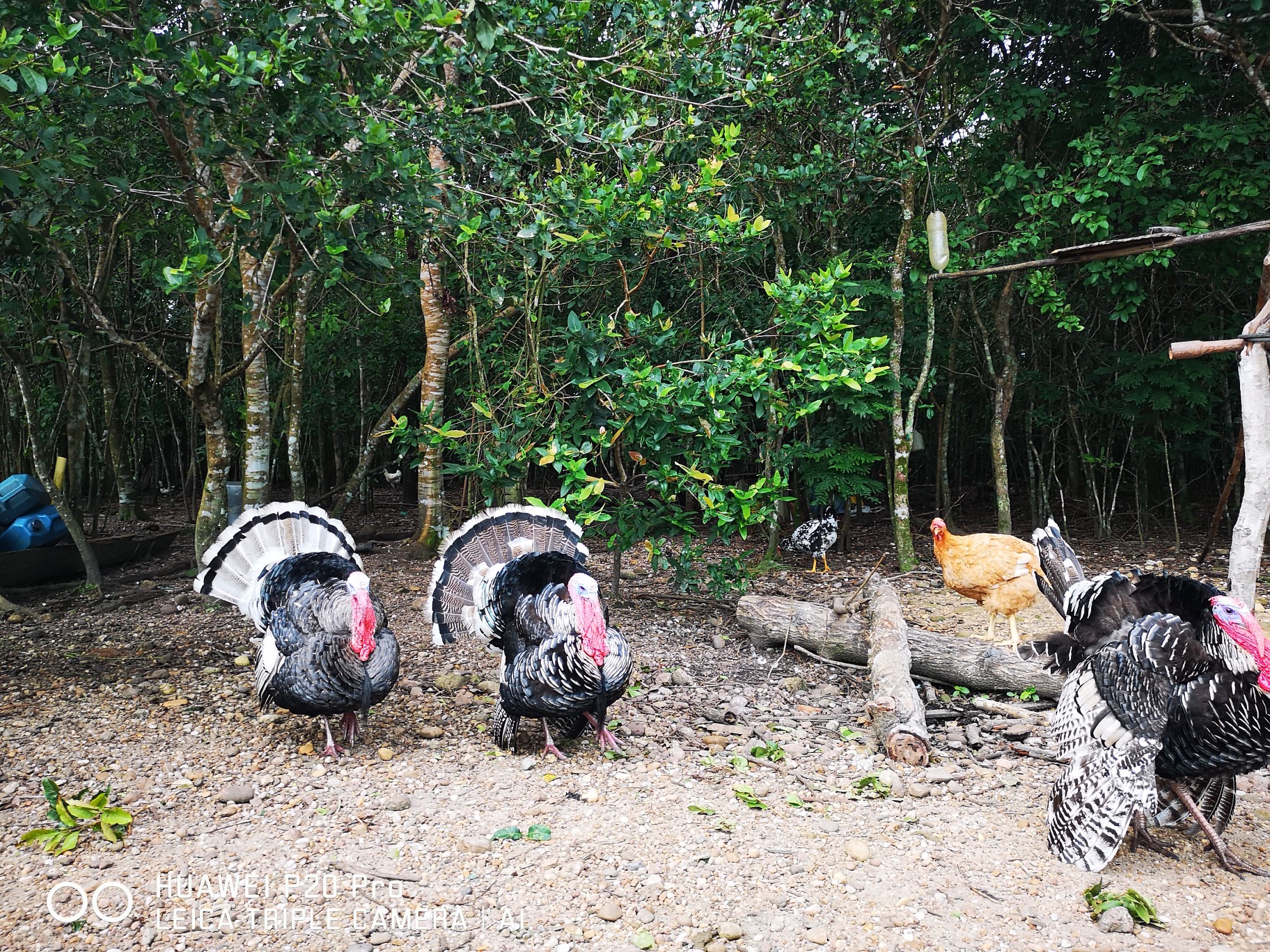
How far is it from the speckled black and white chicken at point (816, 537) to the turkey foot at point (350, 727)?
5.94 meters

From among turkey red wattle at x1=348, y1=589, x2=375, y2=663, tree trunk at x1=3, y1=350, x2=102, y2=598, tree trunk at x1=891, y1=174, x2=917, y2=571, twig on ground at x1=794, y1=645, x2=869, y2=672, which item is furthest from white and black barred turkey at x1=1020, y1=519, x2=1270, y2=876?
tree trunk at x1=3, y1=350, x2=102, y2=598

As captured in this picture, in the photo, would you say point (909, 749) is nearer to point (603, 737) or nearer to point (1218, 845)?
point (1218, 845)

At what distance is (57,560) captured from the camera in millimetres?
7383

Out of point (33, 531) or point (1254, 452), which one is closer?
point (1254, 452)

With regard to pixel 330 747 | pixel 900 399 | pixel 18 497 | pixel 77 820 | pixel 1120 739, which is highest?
pixel 900 399

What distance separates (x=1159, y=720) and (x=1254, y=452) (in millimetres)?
1827

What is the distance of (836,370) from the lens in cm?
570

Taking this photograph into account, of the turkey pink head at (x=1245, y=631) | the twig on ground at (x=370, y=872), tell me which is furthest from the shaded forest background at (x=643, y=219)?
the turkey pink head at (x=1245, y=631)

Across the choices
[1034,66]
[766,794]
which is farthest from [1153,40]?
[766,794]

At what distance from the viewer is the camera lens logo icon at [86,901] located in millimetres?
2750

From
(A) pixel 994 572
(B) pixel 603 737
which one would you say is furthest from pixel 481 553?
(A) pixel 994 572

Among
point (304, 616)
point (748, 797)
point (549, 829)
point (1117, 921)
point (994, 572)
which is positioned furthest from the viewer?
point (994, 572)

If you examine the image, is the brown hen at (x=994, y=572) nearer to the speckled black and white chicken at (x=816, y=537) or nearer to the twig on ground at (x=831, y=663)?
the twig on ground at (x=831, y=663)

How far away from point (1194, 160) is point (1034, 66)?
1730 mm
